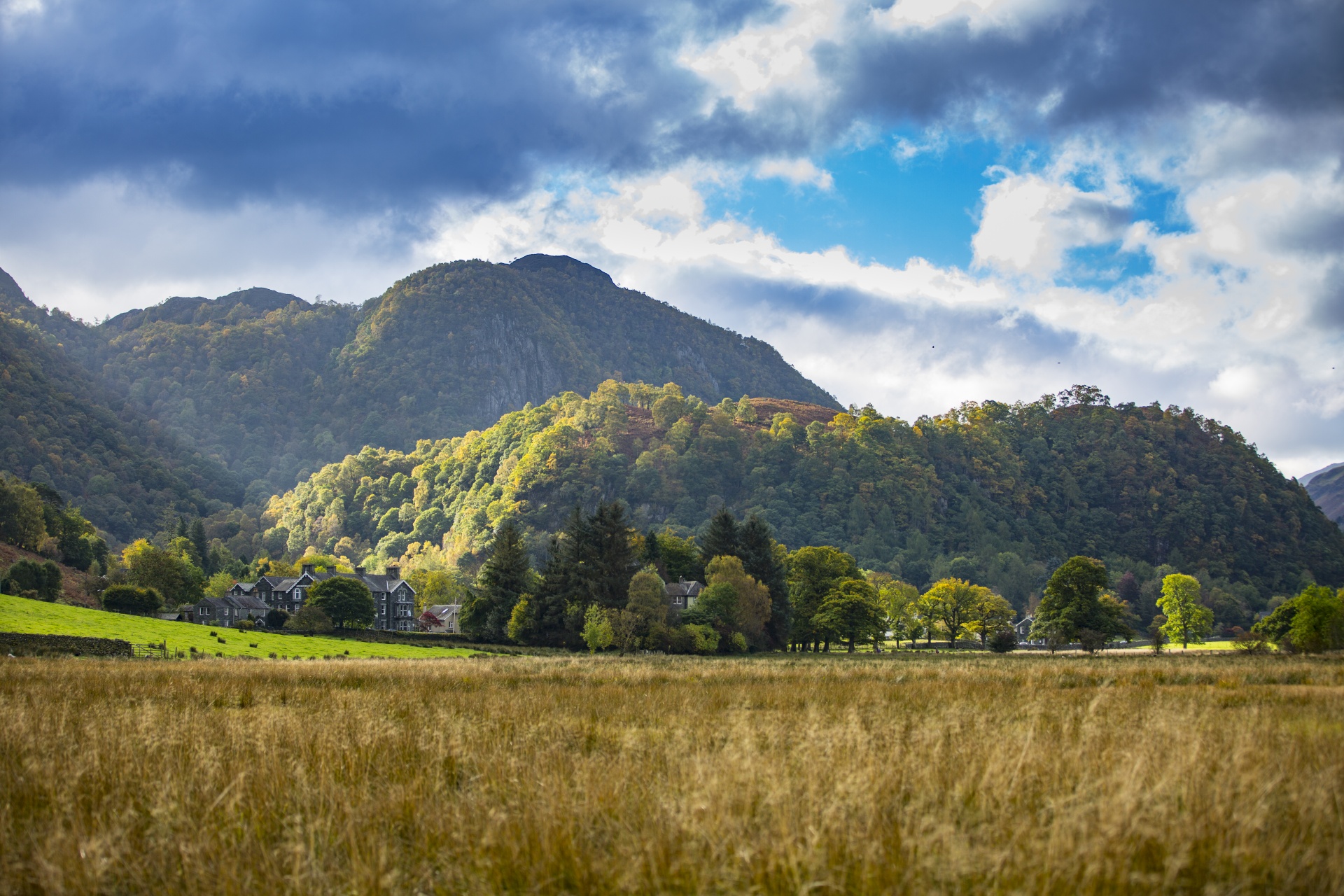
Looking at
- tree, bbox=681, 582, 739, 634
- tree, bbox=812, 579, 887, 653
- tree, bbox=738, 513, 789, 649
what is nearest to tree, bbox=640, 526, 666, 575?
tree, bbox=738, 513, 789, 649

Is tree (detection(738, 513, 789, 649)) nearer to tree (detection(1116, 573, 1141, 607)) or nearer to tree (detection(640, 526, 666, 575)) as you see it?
tree (detection(640, 526, 666, 575))

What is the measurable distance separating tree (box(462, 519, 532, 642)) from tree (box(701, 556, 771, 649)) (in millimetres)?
16811

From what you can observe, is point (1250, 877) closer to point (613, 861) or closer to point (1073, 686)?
point (613, 861)

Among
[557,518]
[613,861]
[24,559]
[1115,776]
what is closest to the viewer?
[613,861]

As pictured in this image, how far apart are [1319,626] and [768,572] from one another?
131 ft

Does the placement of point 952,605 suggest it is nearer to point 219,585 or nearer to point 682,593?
point 682,593

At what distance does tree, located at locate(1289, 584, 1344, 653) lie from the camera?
4606 cm

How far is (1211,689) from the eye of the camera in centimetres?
1638

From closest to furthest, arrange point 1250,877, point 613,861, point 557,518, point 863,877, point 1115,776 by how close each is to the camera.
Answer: point 1250,877, point 863,877, point 613,861, point 1115,776, point 557,518

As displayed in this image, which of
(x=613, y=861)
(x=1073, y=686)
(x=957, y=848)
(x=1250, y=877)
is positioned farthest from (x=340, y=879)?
(x=1073, y=686)

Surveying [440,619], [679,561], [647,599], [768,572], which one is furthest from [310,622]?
[440,619]

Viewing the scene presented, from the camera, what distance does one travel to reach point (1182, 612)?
104m

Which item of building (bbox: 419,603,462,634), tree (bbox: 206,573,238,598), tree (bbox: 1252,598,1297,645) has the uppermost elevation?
tree (bbox: 206,573,238,598)

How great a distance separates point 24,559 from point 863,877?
85.7 metres
